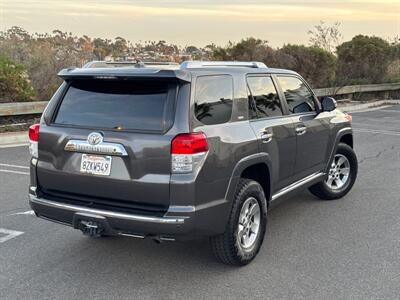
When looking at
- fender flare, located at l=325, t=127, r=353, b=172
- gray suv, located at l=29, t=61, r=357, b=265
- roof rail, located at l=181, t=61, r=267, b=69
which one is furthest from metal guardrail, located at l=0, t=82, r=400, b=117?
roof rail, located at l=181, t=61, r=267, b=69

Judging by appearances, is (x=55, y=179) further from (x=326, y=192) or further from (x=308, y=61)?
(x=308, y=61)

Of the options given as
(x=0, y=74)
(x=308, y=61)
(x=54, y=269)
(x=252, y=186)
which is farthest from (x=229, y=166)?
(x=308, y=61)

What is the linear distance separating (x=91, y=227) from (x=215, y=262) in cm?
123

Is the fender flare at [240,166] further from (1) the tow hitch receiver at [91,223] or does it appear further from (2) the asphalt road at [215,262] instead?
(1) the tow hitch receiver at [91,223]

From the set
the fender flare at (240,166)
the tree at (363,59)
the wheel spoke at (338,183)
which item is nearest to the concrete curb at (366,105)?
the tree at (363,59)

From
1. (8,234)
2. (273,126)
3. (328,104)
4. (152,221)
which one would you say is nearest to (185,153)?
(152,221)

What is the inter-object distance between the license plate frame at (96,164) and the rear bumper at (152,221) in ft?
0.98

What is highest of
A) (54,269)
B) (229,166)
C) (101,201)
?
(229,166)

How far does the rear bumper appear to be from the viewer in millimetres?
3572

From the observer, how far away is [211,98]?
3.99 metres

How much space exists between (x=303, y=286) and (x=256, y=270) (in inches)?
18.6

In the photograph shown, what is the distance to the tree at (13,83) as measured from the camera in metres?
12.0

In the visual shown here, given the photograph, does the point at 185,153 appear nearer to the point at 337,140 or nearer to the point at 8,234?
the point at 8,234

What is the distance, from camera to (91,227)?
3797mm
